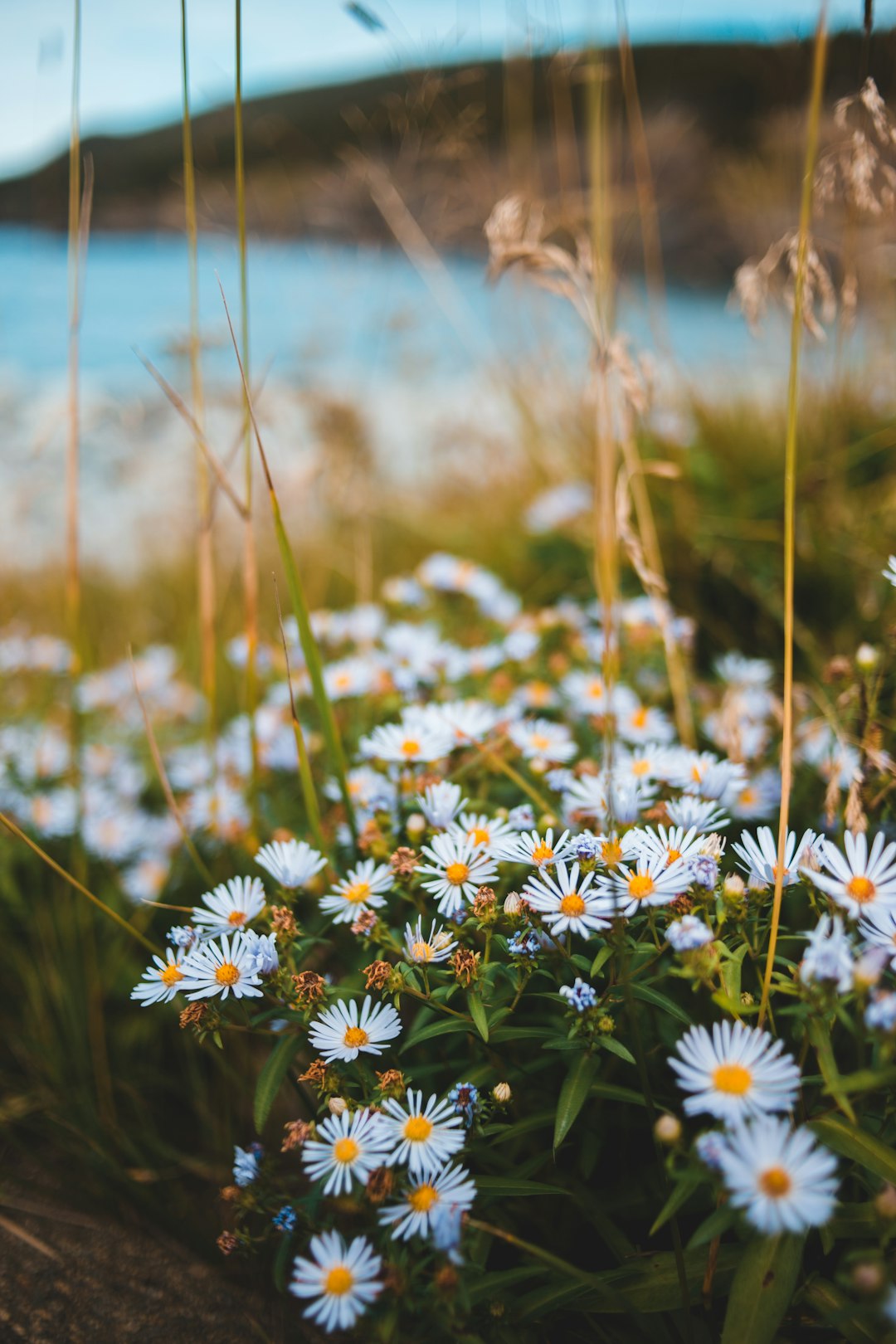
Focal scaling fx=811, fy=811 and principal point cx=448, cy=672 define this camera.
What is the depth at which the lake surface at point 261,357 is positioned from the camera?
7.82 feet

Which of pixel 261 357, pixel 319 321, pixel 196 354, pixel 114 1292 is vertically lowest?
pixel 114 1292

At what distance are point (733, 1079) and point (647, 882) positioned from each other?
0.17 metres

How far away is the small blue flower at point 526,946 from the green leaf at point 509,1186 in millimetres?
203

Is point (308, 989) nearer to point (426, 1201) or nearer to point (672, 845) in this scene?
point (426, 1201)

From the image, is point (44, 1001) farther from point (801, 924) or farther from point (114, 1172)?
point (801, 924)

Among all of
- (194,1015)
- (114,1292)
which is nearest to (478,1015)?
(194,1015)

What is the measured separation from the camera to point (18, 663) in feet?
5.49

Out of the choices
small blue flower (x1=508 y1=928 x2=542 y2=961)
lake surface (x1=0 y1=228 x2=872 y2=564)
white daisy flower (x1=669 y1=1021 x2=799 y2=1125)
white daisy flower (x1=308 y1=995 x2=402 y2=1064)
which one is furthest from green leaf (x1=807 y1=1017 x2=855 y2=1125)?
lake surface (x1=0 y1=228 x2=872 y2=564)

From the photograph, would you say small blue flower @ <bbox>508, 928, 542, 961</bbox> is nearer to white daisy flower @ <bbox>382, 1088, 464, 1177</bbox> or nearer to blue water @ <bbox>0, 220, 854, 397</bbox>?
white daisy flower @ <bbox>382, 1088, 464, 1177</bbox>

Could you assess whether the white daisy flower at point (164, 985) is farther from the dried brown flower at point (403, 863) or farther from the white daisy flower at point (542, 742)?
the white daisy flower at point (542, 742)

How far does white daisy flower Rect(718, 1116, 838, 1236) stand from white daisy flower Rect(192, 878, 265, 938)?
47 cm

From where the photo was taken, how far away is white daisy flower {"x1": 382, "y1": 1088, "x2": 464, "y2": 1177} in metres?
0.66

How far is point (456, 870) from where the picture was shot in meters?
0.81

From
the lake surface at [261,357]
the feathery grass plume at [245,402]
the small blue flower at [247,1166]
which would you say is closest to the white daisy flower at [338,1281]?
the small blue flower at [247,1166]
